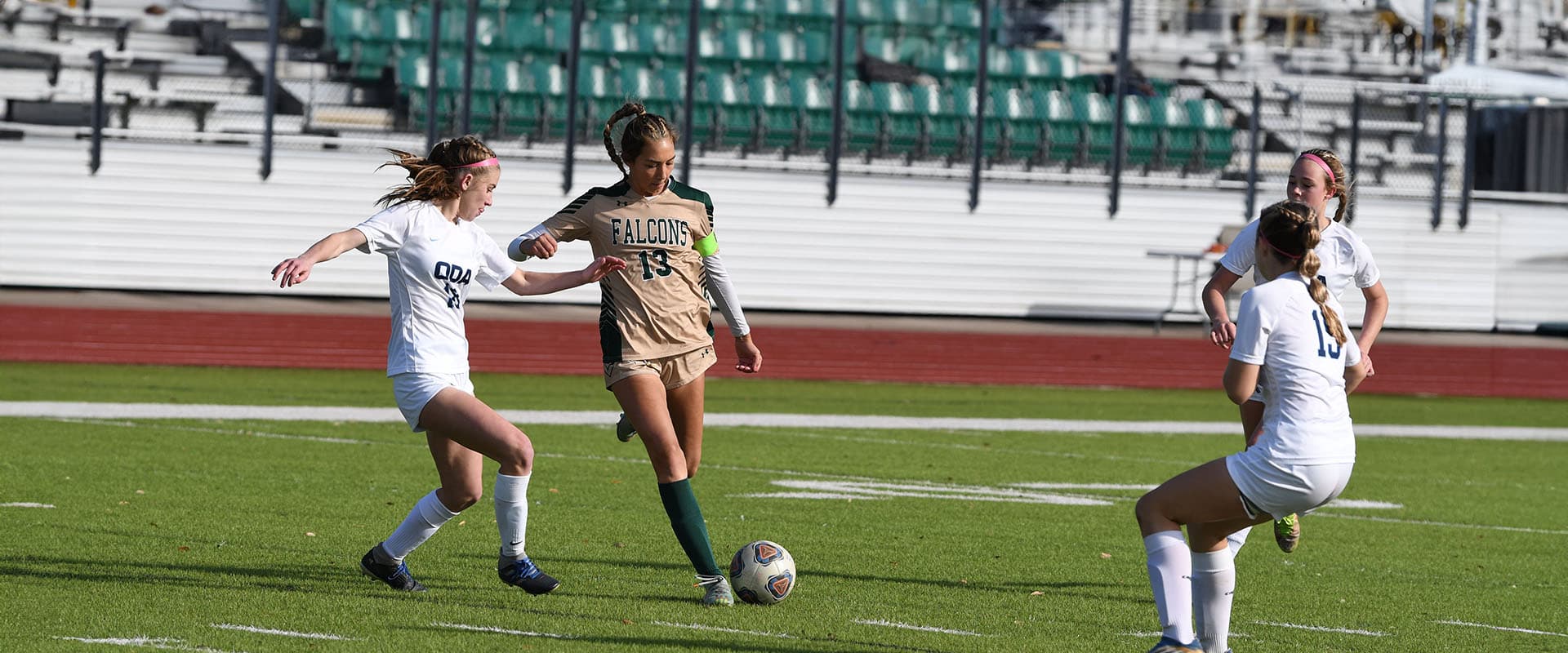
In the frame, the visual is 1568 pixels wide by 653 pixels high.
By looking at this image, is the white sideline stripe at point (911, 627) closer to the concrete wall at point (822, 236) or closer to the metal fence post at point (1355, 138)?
the concrete wall at point (822, 236)

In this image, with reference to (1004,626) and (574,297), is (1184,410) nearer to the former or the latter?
(574,297)

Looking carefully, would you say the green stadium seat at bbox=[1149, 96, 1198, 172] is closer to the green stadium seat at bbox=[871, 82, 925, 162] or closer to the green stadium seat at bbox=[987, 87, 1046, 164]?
the green stadium seat at bbox=[987, 87, 1046, 164]

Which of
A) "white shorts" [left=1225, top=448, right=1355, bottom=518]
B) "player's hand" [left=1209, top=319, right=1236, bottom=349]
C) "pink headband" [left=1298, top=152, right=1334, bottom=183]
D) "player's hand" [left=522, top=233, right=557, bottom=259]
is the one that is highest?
"pink headband" [left=1298, top=152, right=1334, bottom=183]

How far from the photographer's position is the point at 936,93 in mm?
26469

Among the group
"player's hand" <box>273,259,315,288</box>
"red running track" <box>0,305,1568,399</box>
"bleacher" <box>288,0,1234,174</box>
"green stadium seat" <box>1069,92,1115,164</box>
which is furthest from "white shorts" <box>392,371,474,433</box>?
"green stadium seat" <box>1069,92,1115,164</box>

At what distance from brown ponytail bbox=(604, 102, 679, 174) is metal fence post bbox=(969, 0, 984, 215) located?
17.7 m

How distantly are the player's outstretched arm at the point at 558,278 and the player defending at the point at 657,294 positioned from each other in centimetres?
11

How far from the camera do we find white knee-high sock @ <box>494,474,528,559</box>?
22.7 feet

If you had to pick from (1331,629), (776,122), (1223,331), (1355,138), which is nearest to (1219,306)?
(1223,331)

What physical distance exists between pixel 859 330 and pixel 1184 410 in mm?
4194

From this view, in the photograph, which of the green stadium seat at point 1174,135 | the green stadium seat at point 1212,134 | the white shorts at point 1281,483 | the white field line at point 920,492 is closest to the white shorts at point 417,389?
the white shorts at point 1281,483

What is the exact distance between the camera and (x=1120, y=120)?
25.3 meters

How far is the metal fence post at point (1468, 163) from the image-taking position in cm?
2644

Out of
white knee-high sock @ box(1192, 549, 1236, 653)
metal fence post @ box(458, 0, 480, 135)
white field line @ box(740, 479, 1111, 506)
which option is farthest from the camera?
metal fence post @ box(458, 0, 480, 135)
